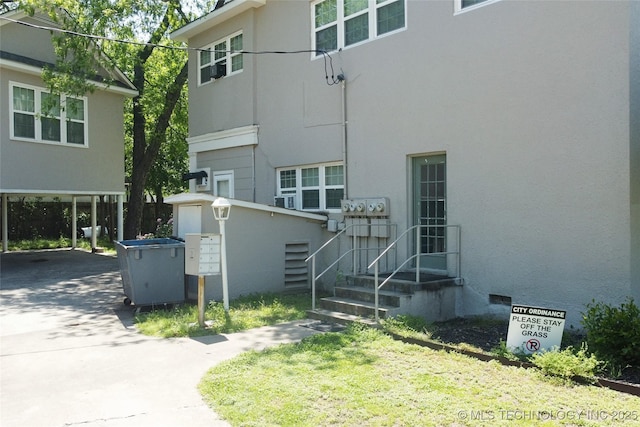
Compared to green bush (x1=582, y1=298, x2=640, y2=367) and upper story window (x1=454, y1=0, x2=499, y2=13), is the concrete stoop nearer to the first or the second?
green bush (x1=582, y1=298, x2=640, y2=367)

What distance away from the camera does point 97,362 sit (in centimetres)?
618

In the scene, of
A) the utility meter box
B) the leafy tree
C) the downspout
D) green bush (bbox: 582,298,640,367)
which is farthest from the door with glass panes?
the leafy tree

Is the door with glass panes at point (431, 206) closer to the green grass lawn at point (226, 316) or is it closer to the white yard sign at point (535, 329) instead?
the green grass lawn at point (226, 316)

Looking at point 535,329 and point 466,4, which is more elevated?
point 466,4

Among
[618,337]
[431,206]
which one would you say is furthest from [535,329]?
[431,206]

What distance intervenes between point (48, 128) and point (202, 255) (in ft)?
32.7

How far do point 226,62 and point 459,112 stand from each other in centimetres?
735

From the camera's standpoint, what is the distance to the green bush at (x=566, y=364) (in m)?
5.16

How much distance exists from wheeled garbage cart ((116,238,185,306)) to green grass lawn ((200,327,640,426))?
344 centimetres

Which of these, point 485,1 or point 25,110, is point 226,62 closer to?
point 25,110

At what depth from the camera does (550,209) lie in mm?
7512

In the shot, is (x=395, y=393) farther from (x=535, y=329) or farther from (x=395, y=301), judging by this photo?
(x=395, y=301)

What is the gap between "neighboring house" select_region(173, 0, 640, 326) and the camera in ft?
22.8

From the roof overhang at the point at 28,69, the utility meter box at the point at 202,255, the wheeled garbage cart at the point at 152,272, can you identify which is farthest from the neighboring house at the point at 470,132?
the roof overhang at the point at 28,69
